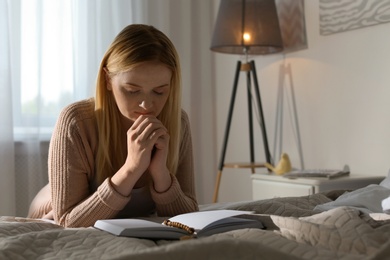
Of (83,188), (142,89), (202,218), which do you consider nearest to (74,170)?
(83,188)

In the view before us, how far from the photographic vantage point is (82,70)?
3680 millimetres

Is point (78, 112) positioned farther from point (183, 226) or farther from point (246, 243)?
point (246, 243)

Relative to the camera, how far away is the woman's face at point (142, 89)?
5.63 feet

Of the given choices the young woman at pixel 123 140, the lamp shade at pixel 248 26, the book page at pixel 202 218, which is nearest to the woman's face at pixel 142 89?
the young woman at pixel 123 140

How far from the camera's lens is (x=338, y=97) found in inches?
124

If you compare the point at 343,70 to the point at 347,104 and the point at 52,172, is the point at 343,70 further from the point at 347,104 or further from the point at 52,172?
the point at 52,172

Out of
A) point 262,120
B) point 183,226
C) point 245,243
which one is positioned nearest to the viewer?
point 245,243

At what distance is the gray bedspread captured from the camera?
88 cm

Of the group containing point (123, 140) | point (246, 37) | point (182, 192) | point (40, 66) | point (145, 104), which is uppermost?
point (246, 37)

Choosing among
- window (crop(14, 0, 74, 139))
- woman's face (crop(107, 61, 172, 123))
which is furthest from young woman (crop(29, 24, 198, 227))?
window (crop(14, 0, 74, 139))

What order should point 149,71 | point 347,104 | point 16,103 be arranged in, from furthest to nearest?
point 16,103
point 347,104
point 149,71

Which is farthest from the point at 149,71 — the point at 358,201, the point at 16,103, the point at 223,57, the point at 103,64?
the point at 223,57

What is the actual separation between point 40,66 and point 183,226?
2.37m

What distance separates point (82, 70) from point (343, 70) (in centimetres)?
157
